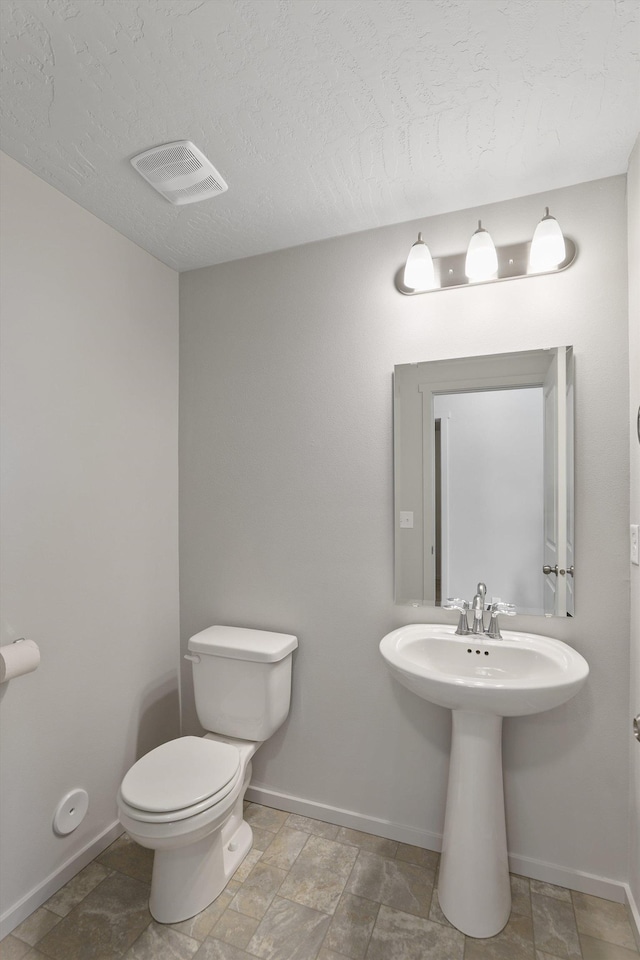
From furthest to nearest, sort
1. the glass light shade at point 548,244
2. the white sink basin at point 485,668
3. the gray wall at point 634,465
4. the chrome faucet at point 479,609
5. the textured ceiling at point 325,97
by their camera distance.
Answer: the chrome faucet at point 479,609, the glass light shade at point 548,244, the gray wall at point 634,465, the white sink basin at point 485,668, the textured ceiling at point 325,97

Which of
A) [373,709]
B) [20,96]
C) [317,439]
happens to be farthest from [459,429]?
[20,96]

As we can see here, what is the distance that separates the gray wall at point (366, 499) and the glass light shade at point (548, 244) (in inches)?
3.6

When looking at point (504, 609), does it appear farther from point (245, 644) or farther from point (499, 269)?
point (499, 269)

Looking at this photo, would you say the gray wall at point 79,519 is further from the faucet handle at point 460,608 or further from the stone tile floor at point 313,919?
the faucet handle at point 460,608

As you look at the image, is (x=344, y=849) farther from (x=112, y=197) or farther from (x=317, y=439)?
(x=112, y=197)

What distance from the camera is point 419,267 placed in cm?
180

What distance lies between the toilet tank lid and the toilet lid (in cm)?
32

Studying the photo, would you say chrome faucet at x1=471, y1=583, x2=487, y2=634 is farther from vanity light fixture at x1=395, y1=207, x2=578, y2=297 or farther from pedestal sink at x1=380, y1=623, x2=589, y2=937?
vanity light fixture at x1=395, y1=207, x2=578, y2=297

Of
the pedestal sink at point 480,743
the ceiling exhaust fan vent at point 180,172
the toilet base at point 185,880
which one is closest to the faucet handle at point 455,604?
the pedestal sink at point 480,743

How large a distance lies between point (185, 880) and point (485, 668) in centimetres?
120

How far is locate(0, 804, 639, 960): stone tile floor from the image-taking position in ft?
4.77

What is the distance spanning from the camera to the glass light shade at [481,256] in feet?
5.58

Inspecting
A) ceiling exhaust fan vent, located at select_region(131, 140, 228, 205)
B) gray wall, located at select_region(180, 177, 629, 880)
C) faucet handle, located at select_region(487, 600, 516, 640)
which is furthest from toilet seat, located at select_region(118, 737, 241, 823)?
ceiling exhaust fan vent, located at select_region(131, 140, 228, 205)

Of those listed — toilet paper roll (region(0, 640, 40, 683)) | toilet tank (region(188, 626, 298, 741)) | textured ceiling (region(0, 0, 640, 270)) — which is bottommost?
toilet tank (region(188, 626, 298, 741))
